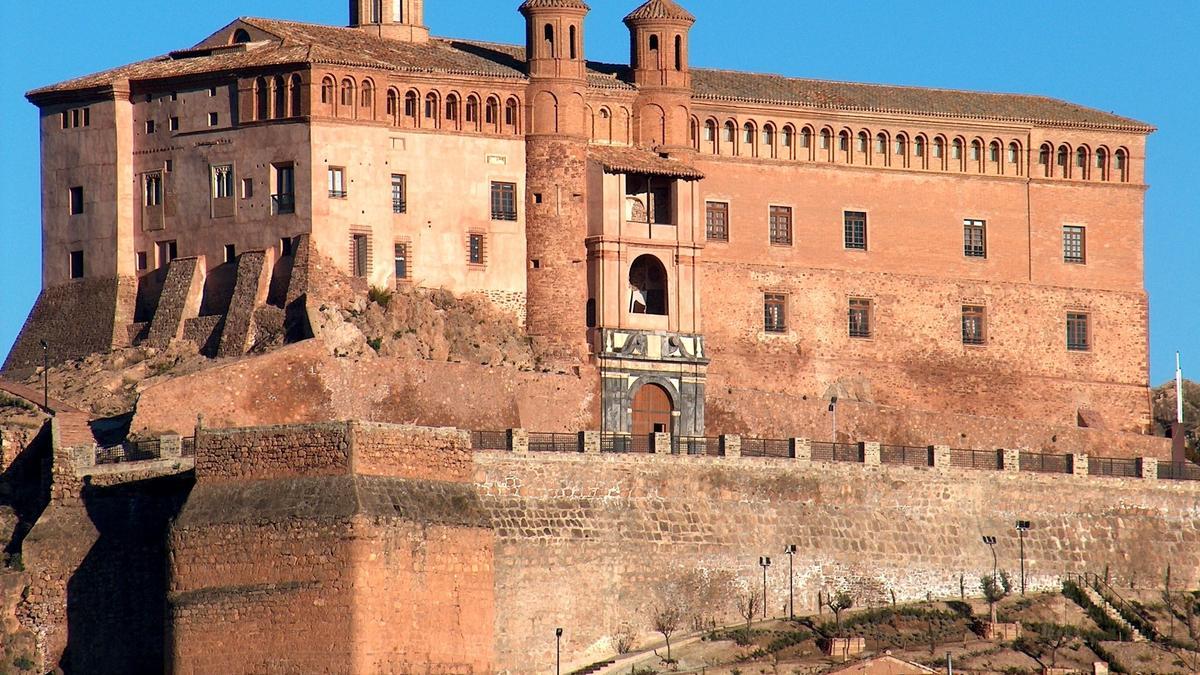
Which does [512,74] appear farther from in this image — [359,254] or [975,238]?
[975,238]

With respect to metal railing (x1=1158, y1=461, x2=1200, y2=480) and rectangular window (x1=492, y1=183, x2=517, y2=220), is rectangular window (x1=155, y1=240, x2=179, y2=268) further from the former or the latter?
metal railing (x1=1158, y1=461, x2=1200, y2=480)

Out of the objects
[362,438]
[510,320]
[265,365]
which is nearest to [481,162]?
[510,320]

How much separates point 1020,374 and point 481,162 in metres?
16.0

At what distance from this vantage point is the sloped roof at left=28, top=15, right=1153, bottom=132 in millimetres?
82938

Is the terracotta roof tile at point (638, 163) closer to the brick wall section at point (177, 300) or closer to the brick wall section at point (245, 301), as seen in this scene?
the brick wall section at point (245, 301)

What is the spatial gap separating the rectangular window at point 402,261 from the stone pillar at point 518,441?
32.3 feet

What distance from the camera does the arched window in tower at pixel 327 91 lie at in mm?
81625

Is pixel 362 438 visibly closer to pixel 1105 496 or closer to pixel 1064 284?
pixel 1105 496

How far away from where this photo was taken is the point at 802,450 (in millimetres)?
78062

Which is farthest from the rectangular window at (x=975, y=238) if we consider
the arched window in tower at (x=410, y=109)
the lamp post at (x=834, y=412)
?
the arched window in tower at (x=410, y=109)

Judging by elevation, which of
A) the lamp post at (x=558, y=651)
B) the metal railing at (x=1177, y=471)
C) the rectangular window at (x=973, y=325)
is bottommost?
the lamp post at (x=558, y=651)

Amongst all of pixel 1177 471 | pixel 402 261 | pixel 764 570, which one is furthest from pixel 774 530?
pixel 402 261

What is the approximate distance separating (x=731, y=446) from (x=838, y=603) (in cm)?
417

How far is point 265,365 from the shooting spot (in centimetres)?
7762
